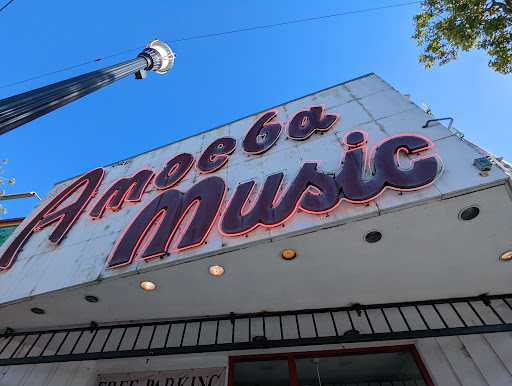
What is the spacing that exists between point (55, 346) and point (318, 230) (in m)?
6.93

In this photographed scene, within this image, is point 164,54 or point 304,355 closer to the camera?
point 304,355

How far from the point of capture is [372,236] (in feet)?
15.0

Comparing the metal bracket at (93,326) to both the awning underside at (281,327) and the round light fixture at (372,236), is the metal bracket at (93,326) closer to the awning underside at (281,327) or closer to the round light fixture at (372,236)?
the awning underside at (281,327)

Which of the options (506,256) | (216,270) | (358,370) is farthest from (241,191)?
(358,370)

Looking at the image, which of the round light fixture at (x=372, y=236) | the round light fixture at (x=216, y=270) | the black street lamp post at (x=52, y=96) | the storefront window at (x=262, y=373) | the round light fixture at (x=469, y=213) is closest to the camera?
the round light fixture at (x=469, y=213)

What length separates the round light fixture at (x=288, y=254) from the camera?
4.81 m

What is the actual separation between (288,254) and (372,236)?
1.33 metres

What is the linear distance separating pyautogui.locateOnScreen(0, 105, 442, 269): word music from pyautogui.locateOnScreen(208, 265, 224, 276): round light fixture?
1.61 feet

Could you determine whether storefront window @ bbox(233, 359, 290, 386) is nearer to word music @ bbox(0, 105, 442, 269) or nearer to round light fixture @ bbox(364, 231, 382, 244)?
word music @ bbox(0, 105, 442, 269)

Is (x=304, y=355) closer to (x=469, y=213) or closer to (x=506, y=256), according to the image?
(x=506, y=256)

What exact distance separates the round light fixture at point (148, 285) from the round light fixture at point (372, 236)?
3.82 meters

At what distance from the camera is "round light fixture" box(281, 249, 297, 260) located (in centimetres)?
481

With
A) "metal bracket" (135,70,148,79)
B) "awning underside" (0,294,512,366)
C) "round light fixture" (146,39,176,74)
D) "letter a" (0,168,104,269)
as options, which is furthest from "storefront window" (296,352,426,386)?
"round light fixture" (146,39,176,74)

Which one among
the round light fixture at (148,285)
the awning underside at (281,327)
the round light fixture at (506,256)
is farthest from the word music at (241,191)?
the round light fixture at (506,256)
